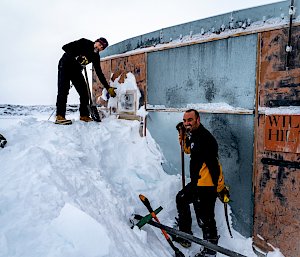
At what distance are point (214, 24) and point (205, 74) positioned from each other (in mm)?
742

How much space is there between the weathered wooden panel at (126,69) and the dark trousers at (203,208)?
2.22 meters

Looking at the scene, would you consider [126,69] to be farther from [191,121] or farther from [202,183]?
[202,183]

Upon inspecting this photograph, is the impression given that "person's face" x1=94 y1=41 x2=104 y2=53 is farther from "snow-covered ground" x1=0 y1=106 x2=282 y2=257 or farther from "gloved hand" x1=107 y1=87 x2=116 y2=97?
"snow-covered ground" x1=0 y1=106 x2=282 y2=257

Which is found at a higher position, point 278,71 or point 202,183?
point 278,71

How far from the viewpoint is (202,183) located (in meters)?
3.41

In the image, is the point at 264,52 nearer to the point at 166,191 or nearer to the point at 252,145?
the point at 252,145

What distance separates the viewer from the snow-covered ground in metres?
2.25

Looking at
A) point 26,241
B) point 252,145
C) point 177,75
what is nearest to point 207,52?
point 177,75

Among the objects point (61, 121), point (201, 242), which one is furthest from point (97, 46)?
point (201, 242)

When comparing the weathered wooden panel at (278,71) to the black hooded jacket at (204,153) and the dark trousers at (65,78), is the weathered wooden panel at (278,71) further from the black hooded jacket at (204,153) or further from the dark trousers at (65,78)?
the dark trousers at (65,78)

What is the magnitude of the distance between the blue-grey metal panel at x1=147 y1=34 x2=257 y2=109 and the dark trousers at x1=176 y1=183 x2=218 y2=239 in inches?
52.1

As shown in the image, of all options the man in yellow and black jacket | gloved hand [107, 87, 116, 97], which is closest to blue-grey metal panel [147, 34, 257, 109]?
the man in yellow and black jacket

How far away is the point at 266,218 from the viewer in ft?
12.0

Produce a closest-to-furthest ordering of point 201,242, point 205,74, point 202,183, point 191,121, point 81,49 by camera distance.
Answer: point 201,242
point 202,183
point 191,121
point 205,74
point 81,49
